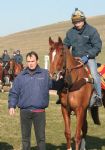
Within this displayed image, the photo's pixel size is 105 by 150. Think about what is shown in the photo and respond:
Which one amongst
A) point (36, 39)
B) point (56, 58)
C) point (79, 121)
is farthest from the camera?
point (36, 39)

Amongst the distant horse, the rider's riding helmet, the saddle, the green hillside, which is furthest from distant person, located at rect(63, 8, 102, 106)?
the green hillside

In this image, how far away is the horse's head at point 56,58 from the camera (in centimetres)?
929

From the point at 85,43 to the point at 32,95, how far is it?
2.56 meters

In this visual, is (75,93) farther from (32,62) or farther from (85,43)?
(32,62)

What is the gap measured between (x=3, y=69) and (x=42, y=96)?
72.2 ft

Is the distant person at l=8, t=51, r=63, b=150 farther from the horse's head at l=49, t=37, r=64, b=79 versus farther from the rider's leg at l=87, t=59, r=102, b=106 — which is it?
the rider's leg at l=87, t=59, r=102, b=106

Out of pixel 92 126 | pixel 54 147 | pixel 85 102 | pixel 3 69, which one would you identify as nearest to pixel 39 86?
A: pixel 85 102

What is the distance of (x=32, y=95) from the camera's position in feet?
28.1

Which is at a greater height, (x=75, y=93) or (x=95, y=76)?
(x=95, y=76)

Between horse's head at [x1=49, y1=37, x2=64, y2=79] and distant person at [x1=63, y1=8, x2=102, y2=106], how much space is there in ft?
2.33

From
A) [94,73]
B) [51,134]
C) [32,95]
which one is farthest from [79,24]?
[51,134]

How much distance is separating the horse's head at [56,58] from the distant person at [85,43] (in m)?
0.71

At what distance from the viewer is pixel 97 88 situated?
10.8 meters

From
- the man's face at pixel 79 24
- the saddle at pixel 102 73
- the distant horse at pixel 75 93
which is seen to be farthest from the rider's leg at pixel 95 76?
the man's face at pixel 79 24
